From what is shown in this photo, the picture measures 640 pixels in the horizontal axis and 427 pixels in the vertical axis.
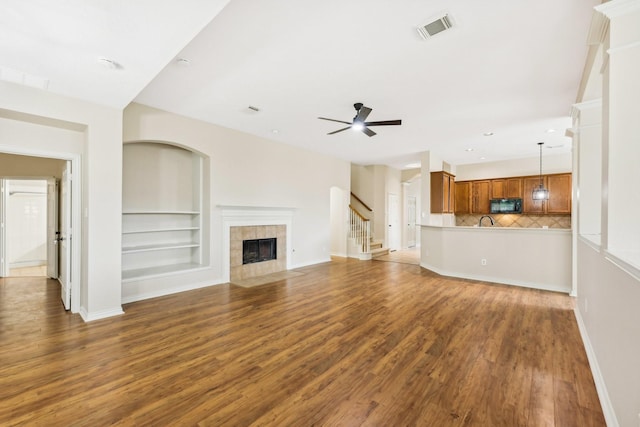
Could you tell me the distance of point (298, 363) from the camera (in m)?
2.52

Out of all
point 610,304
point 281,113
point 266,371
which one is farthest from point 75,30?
point 610,304

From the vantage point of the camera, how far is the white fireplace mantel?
17.7 feet

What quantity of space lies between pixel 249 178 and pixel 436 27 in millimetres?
4318

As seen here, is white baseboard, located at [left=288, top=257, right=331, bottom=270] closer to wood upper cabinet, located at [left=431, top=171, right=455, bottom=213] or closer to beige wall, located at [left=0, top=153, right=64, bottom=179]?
wood upper cabinet, located at [left=431, top=171, right=455, bottom=213]

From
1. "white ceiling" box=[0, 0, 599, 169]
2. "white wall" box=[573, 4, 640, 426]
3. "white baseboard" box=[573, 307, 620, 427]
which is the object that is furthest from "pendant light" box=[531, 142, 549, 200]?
"white wall" box=[573, 4, 640, 426]

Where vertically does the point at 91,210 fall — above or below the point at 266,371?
above

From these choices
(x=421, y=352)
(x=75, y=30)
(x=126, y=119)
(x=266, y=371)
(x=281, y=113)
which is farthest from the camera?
(x=281, y=113)

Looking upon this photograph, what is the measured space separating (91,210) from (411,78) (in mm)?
4236

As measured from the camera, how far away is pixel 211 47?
109 inches

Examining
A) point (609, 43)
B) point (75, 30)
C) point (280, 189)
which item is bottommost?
point (280, 189)

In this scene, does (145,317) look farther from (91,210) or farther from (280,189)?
(280,189)

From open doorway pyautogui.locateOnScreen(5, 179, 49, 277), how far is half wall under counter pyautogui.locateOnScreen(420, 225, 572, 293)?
9.23 m

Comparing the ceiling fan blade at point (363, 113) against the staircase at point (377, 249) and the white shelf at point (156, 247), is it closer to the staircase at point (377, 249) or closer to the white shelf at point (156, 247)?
the white shelf at point (156, 247)

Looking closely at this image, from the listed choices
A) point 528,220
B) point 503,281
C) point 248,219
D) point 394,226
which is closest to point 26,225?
point 248,219
